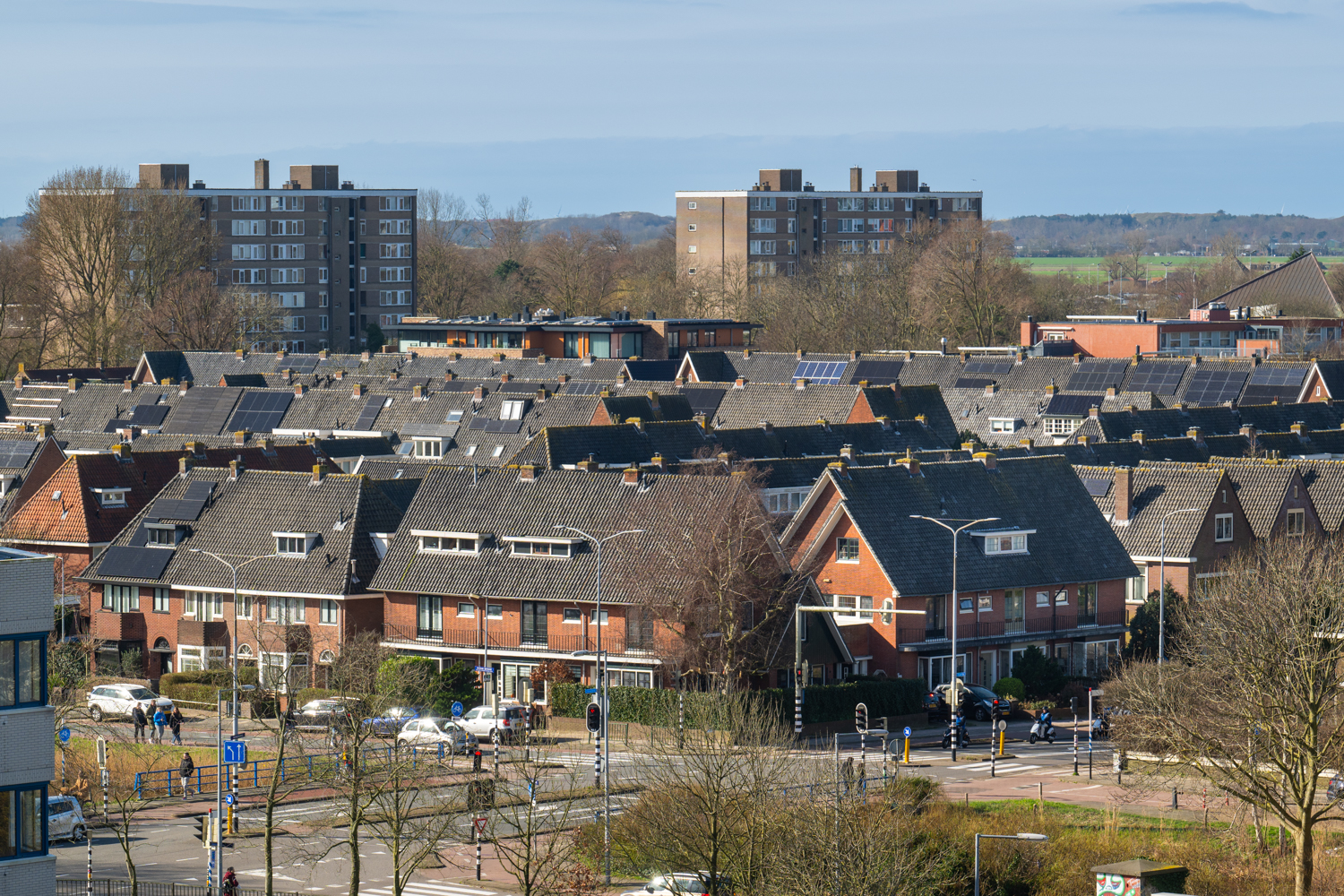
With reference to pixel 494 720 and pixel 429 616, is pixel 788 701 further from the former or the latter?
pixel 429 616

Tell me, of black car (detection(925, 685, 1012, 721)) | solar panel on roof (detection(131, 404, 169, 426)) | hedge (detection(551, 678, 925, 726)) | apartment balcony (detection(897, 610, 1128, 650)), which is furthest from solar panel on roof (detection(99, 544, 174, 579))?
solar panel on roof (detection(131, 404, 169, 426))

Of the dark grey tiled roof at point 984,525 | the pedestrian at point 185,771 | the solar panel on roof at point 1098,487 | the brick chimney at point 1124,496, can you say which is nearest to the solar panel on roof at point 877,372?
the solar panel on roof at point 1098,487

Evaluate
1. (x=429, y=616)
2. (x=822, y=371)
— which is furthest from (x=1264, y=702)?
(x=822, y=371)

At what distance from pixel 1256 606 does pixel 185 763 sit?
1124 inches

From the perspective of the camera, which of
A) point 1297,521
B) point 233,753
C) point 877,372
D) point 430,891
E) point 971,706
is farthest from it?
point 877,372

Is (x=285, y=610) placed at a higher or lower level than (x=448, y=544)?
lower

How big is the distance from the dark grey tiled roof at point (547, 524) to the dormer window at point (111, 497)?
1616 cm

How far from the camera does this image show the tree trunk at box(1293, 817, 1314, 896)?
4444 centimetres

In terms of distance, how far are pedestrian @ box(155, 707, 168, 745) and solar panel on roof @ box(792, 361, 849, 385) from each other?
68981 millimetres

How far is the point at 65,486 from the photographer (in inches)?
3307

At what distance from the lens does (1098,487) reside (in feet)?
268

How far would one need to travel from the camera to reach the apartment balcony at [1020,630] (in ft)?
232

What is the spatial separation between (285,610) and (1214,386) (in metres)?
66.3

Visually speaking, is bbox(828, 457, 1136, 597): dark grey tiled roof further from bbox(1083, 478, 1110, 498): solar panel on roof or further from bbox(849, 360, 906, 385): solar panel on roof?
bbox(849, 360, 906, 385): solar panel on roof
